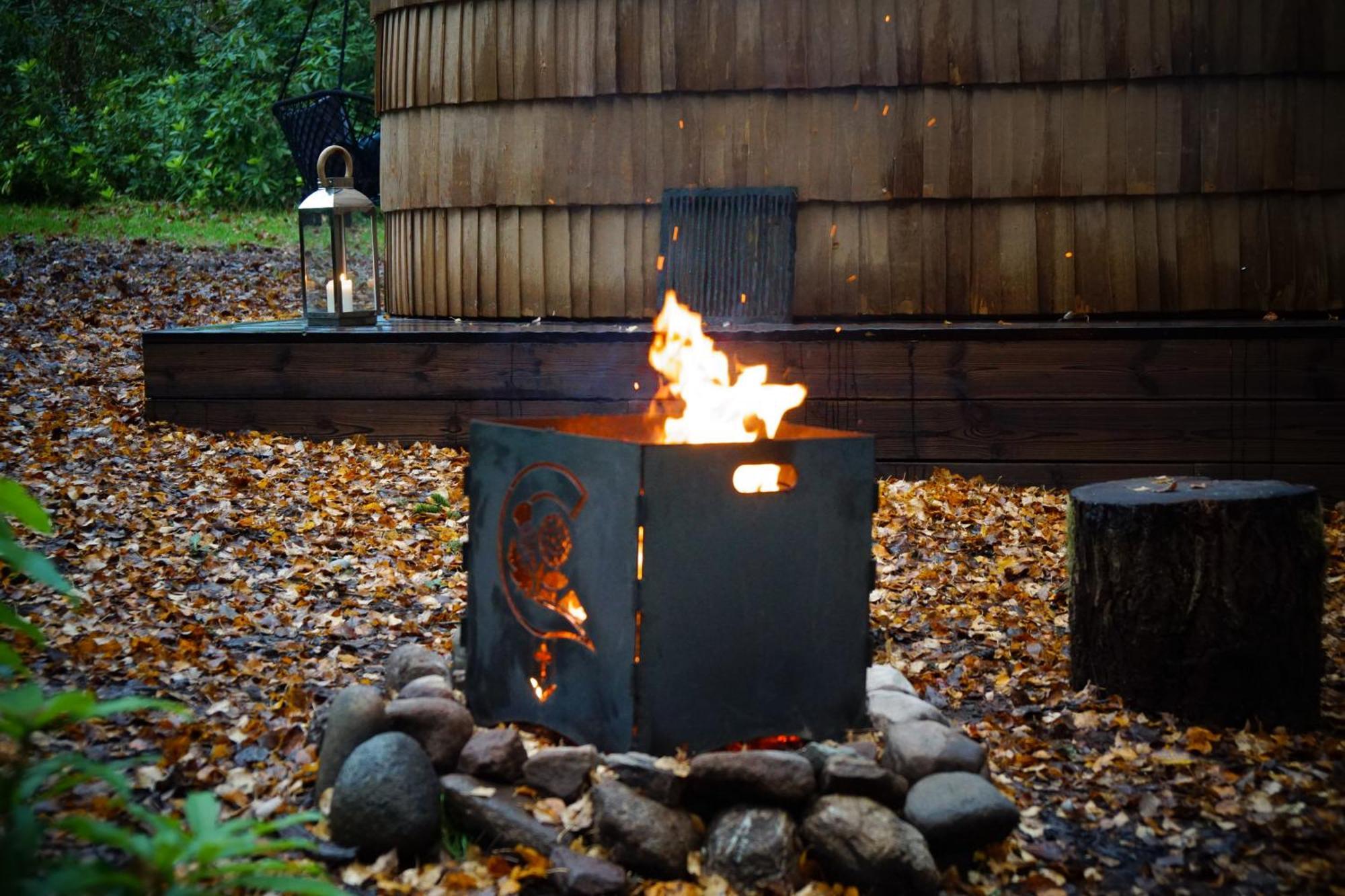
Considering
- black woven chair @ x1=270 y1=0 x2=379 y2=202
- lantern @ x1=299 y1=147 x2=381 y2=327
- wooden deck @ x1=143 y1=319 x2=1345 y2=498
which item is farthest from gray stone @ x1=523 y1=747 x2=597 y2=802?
black woven chair @ x1=270 y1=0 x2=379 y2=202

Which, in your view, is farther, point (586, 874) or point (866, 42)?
point (866, 42)

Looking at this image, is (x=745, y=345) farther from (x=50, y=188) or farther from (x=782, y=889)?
(x=50, y=188)

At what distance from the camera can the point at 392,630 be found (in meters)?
4.79

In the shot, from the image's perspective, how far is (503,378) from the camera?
7.26 meters

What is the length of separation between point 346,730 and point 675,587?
36.2 inches

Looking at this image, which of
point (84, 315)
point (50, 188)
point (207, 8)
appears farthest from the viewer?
point (207, 8)

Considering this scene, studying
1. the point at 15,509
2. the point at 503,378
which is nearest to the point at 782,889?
the point at 15,509

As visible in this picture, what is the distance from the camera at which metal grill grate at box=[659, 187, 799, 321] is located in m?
7.72

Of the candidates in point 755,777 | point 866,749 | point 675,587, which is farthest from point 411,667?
point 866,749

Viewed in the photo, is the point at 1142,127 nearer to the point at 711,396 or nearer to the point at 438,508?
the point at 438,508

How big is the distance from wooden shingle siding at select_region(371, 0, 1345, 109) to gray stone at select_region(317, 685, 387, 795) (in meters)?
5.28

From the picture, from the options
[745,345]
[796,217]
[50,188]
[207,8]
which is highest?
[207,8]

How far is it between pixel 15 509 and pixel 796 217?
5.91m

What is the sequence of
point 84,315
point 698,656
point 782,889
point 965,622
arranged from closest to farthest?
point 782,889 < point 698,656 < point 965,622 < point 84,315
